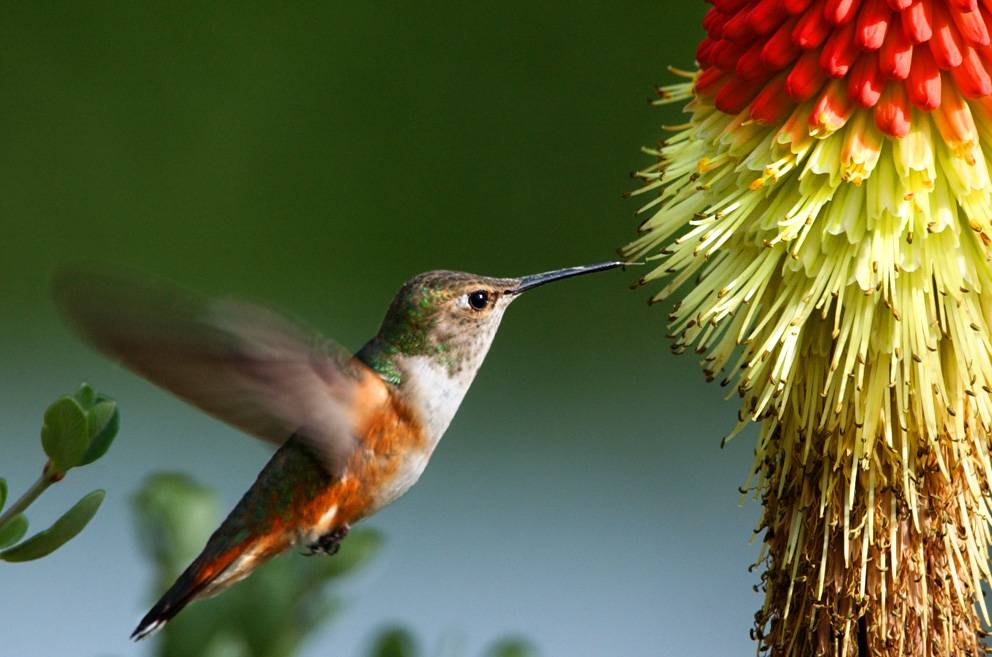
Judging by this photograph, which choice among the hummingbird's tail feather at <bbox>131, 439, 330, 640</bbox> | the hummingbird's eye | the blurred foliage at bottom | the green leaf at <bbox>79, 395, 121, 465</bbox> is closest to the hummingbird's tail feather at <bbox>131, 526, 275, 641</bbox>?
the hummingbird's tail feather at <bbox>131, 439, 330, 640</bbox>

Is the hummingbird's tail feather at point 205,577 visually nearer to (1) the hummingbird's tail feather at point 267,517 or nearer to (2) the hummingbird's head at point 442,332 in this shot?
(1) the hummingbird's tail feather at point 267,517

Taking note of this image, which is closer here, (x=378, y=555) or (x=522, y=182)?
(x=378, y=555)

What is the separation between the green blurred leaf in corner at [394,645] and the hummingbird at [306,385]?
280mm

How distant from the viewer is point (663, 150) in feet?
5.32

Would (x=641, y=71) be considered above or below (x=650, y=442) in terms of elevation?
above

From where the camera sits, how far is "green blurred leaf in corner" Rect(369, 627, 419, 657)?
1.17 m

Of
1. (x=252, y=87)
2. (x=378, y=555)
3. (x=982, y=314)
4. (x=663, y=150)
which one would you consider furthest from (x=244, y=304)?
(x=252, y=87)

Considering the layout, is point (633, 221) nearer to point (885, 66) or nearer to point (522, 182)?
point (522, 182)

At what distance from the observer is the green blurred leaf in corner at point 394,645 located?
117cm

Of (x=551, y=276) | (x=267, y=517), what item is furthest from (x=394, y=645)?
(x=551, y=276)

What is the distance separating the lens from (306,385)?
1.56 m

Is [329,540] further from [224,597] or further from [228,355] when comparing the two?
[224,597]

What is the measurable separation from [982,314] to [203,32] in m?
2.02

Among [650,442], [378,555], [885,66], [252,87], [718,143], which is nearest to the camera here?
[378,555]
